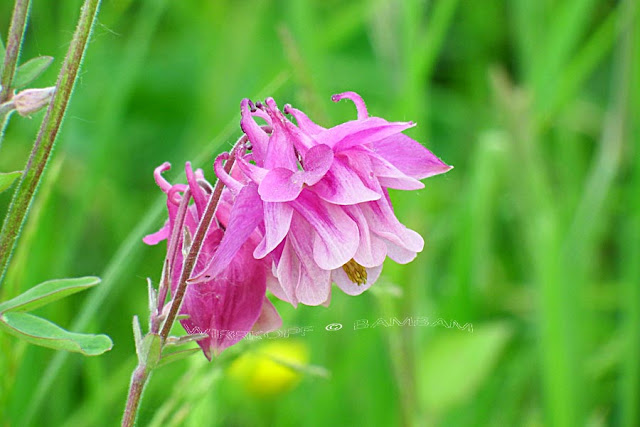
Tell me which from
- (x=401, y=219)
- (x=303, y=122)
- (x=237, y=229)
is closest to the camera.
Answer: (x=237, y=229)

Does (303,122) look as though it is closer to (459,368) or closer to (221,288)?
(221,288)

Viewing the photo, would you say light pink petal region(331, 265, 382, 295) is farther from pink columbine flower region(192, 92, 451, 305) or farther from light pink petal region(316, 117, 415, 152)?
light pink petal region(316, 117, 415, 152)

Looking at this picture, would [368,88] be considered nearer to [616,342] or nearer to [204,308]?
[616,342]

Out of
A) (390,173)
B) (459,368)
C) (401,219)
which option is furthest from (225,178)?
(459,368)

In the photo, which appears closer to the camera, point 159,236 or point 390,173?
point 390,173

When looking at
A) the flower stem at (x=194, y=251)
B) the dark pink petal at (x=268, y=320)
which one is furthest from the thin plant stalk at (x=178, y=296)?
the dark pink petal at (x=268, y=320)

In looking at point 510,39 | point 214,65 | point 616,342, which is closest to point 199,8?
point 214,65
